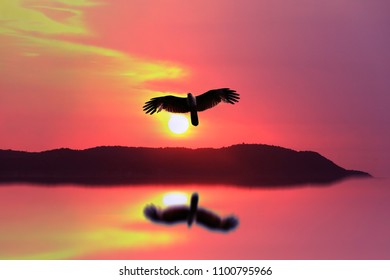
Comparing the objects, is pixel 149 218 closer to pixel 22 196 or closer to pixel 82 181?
pixel 22 196

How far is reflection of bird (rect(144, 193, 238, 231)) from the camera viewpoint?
16312 millimetres

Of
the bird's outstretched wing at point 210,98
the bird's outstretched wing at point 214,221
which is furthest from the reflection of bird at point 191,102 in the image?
the bird's outstretched wing at point 214,221

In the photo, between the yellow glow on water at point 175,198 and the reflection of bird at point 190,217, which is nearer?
the reflection of bird at point 190,217

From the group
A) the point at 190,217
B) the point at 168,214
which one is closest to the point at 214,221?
the point at 190,217

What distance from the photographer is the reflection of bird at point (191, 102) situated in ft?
52.5

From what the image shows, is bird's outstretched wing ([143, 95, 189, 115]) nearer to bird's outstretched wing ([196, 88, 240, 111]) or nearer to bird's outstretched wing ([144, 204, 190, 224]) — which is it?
bird's outstretched wing ([196, 88, 240, 111])

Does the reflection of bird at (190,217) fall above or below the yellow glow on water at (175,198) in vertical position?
below

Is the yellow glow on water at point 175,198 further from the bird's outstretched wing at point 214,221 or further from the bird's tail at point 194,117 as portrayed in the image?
the bird's tail at point 194,117

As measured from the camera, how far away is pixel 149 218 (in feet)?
55.7

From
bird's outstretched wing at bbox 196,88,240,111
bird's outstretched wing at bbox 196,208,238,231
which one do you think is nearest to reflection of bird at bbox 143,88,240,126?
bird's outstretched wing at bbox 196,88,240,111

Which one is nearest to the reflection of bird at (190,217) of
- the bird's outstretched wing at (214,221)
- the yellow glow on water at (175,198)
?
the bird's outstretched wing at (214,221)

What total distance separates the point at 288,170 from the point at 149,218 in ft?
43.8
